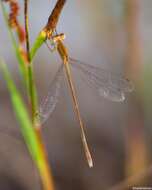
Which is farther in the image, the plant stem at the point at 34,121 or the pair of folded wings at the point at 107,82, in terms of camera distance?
the pair of folded wings at the point at 107,82

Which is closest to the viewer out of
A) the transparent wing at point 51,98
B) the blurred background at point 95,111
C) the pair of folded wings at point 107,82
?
the transparent wing at point 51,98

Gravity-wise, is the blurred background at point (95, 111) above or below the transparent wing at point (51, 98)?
below

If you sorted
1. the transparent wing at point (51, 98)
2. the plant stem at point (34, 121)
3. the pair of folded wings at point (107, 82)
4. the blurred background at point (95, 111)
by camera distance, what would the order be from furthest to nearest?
the blurred background at point (95, 111)
the pair of folded wings at point (107, 82)
the transparent wing at point (51, 98)
the plant stem at point (34, 121)

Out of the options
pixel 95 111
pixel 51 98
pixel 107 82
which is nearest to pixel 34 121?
pixel 51 98

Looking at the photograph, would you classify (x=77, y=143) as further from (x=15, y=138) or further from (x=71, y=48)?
(x=71, y=48)

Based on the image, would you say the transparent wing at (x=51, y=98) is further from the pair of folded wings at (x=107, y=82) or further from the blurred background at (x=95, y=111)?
the blurred background at (x=95, y=111)

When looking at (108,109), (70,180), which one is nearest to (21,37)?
(70,180)

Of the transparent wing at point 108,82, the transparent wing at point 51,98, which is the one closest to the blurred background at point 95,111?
the transparent wing at point 108,82

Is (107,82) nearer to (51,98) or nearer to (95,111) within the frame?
(51,98)

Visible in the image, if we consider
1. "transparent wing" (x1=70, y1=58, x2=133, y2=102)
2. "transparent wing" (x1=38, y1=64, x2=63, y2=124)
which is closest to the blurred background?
"transparent wing" (x1=70, y1=58, x2=133, y2=102)
